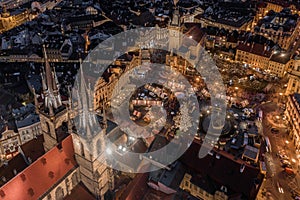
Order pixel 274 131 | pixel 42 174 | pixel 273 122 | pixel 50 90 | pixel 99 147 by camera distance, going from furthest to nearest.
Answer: pixel 273 122
pixel 274 131
pixel 50 90
pixel 99 147
pixel 42 174

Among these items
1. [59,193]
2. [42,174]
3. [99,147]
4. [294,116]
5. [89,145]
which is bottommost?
[294,116]

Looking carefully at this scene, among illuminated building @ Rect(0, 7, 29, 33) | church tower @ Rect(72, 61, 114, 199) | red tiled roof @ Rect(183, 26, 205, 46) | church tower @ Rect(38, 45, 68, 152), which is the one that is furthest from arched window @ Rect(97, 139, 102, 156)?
illuminated building @ Rect(0, 7, 29, 33)

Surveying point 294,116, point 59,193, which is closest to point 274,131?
point 294,116

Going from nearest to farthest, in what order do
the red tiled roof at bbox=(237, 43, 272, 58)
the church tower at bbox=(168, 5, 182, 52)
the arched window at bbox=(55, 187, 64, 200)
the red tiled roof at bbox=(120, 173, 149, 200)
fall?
the arched window at bbox=(55, 187, 64, 200), the red tiled roof at bbox=(120, 173, 149, 200), the red tiled roof at bbox=(237, 43, 272, 58), the church tower at bbox=(168, 5, 182, 52)

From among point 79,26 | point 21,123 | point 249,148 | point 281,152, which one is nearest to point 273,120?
point 281,152

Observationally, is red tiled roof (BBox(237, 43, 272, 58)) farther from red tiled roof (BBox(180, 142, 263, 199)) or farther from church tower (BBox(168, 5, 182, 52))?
red tiled roof (BBox(180, 142, 263, 199))

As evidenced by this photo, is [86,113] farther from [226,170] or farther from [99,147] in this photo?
[226,170]

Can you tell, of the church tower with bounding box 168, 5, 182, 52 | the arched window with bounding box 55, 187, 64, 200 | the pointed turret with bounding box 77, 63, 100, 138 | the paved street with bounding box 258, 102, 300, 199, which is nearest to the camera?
the pointed turret with bounding box 77, 63, 100, 138

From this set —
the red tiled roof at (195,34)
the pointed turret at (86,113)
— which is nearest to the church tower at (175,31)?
the red tiled roof at (195,34)
